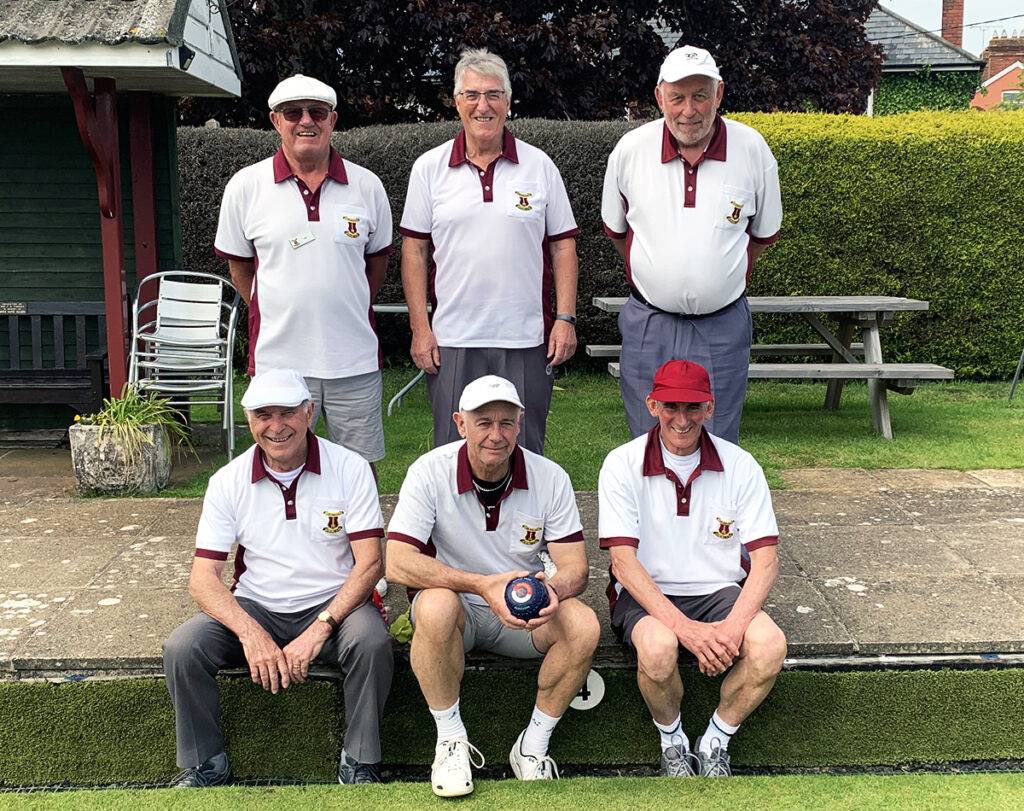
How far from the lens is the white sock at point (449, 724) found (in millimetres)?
3115

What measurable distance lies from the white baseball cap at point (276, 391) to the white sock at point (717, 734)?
1496mm

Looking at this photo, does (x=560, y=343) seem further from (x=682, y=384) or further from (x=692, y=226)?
(x=682, y=384)

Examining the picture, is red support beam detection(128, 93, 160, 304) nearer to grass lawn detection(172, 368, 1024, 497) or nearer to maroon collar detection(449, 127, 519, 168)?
grass lawn detection(172, 368, 1024, 497)

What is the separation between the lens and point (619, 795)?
3012mm

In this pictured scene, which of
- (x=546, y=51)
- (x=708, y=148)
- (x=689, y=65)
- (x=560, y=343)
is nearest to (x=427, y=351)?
(x=560, y=343)

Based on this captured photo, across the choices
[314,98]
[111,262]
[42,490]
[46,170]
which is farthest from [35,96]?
[314,98]

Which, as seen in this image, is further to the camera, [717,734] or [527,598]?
[717,734]

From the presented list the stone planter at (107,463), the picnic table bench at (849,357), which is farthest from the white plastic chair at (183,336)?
the picnic table bench at (849,357)

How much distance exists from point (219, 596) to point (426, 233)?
1.35 m

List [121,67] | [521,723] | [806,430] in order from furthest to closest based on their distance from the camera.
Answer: [806,430] → [121,67] → [521,723]

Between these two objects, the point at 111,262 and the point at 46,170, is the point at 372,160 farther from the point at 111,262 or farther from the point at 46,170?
the point at 111,262

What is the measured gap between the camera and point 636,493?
127 inches

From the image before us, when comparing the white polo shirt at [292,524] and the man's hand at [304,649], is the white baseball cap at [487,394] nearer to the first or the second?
the white polo shirt at [292,524]

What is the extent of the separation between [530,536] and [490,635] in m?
0.34
